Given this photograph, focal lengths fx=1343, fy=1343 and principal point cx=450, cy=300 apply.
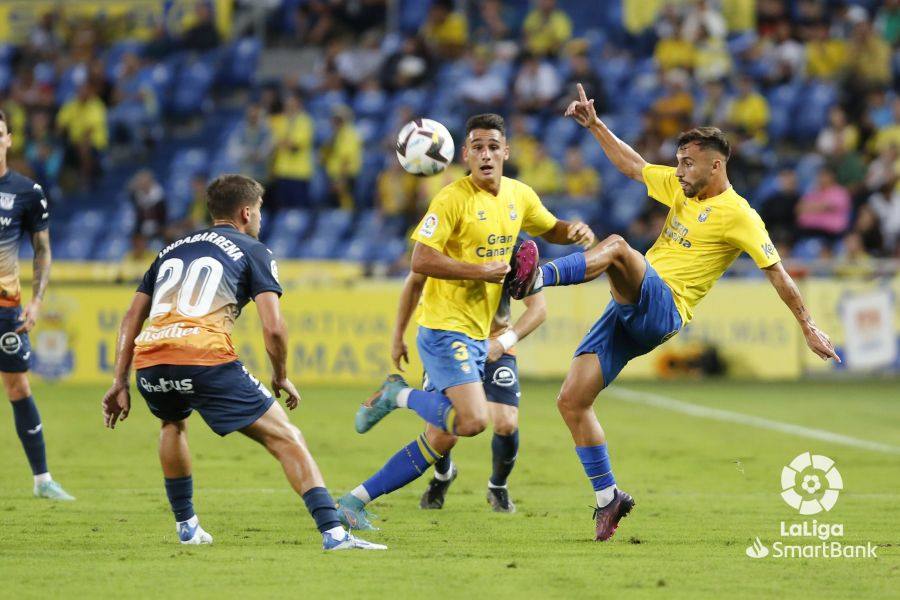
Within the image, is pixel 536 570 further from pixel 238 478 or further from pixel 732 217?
pixel 238 478

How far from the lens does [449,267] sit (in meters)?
7.74

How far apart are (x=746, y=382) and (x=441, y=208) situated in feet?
40.1

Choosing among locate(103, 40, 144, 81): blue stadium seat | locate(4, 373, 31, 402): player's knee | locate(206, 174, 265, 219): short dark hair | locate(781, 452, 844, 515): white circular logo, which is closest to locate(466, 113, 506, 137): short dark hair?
locate(206, 174, 265, 219): short dark hair

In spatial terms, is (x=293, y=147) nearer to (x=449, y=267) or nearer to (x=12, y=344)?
(x=12, y=344)

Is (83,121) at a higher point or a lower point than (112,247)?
higher

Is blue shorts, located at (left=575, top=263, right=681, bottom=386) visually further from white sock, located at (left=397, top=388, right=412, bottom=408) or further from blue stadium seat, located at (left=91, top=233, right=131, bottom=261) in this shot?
blue stadium seat, located at (left=91, top=233, right=131, bottom=261)

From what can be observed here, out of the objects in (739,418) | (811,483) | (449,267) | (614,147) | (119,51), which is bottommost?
(739,418)

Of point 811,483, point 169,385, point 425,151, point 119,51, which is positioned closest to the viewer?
point 169,385

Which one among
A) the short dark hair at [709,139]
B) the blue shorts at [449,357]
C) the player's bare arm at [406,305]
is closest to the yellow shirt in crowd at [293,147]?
the player's bare arm at [406,305]

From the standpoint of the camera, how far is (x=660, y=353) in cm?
1955

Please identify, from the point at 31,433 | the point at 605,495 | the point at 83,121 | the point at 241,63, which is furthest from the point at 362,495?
the point at 241,63

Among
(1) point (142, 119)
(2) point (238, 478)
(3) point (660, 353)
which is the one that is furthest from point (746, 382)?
(1) point (142, 119)

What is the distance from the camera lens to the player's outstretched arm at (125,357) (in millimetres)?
7023

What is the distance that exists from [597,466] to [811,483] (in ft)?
9.46
